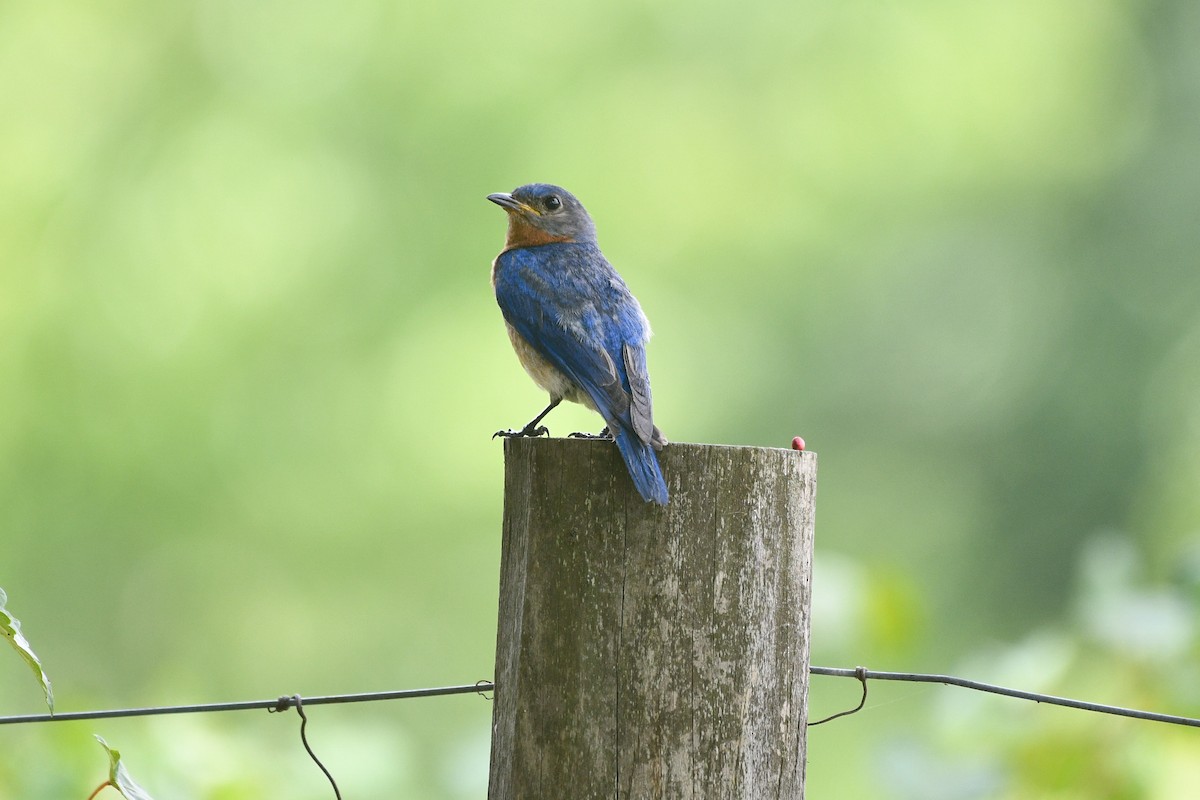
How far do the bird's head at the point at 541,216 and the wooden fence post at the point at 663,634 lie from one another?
2.35 m

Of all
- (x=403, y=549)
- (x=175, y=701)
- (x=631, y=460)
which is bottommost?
(x=175, y=701)

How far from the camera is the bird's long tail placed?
210 cm

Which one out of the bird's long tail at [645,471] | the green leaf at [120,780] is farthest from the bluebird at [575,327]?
the green leaf at [120,780]

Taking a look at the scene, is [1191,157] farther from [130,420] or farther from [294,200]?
[130,420]

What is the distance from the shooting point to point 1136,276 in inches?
446

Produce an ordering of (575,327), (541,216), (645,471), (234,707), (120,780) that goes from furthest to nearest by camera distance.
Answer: (541,216) < (575,327) < (234,707) < (645,471) < (120,780)

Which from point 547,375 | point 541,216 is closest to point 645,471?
point 547,375

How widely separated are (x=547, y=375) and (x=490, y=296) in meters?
5.84

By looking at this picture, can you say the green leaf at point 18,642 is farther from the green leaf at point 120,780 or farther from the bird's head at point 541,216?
the bird's head at point 541,216

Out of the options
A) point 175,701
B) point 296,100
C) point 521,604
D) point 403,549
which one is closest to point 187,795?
point 175,701

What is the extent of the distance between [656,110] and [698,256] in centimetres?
133

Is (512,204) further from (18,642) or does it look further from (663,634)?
(18,642)

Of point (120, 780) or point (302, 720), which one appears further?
point (302, 720)

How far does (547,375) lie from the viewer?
11.8 feet
